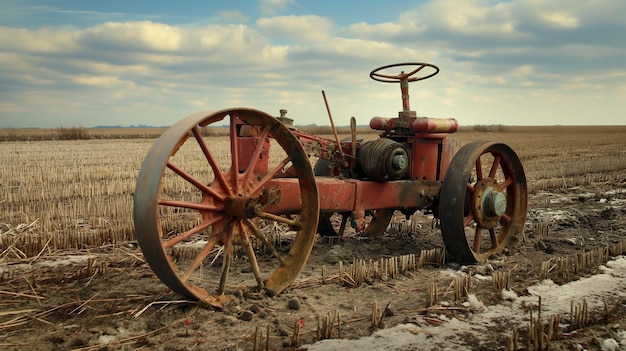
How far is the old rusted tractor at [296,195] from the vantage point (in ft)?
12.5

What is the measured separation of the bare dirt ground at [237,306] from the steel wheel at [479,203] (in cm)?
21

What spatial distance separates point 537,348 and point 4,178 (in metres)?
10.9

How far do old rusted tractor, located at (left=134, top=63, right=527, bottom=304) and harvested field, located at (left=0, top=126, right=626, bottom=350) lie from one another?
0.27 metres

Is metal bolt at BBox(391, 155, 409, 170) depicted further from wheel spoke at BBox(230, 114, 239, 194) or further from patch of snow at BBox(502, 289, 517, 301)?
wheel spoke at BBox(230, 114, 239, 194)

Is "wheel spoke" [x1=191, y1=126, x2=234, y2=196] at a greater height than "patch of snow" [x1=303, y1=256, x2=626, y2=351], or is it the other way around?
"wheel spoke" [x1=191, y1=126, x2=234, y2=196]

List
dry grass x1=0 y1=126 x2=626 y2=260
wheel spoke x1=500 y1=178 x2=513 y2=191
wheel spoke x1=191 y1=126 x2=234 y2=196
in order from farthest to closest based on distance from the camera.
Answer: wheel spoke x1=500 y1=178 x2=513 y2=191 → dry grass x1=0 y1=126 x2=626 y2=260 → wheel spoke x1=191 y1=126 x2=234 y2=196

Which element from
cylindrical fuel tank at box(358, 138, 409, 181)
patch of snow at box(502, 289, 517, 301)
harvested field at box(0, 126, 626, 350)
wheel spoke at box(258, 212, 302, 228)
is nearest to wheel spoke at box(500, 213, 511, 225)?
harvested field at box(0, 126, 626, 350)

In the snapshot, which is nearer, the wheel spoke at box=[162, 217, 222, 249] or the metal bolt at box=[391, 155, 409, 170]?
the wheel spoke at box=[162, 217, 222, 249]

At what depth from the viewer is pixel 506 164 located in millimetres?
6367

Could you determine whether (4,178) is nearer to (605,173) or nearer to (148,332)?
(148,332)

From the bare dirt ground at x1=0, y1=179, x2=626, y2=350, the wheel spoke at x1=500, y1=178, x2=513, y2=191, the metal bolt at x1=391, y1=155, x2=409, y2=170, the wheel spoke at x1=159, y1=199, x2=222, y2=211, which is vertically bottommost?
the bare dirt ground at x1=0, y1=179, x2=626, y2=350

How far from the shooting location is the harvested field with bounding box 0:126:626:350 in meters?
3.65

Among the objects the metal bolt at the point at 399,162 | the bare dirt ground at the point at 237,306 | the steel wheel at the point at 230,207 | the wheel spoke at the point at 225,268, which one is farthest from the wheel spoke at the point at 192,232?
the metal bolt at the point at 399,162

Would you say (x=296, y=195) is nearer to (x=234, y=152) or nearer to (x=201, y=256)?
(x=234, y=152)
